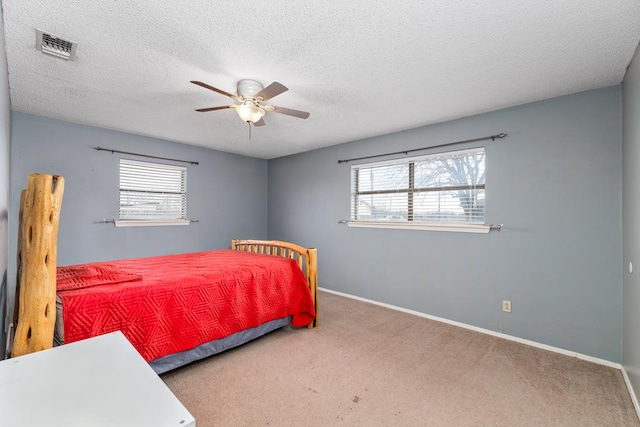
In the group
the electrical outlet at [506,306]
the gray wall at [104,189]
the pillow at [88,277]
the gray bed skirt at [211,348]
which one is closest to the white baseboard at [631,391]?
the electrical outlet at [506,306]

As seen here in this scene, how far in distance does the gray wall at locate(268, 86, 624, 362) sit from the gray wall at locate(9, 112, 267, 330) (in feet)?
8.72

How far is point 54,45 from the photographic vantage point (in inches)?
74.5

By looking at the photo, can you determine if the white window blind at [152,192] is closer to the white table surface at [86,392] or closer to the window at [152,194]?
the window at [152,194]

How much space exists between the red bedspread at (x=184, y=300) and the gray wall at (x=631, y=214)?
8.02ft

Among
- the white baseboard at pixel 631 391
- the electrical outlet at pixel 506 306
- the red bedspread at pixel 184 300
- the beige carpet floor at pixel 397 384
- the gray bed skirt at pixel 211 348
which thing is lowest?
the beige carpet floor at pixel 397 384

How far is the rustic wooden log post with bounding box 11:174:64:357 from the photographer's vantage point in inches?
47.7

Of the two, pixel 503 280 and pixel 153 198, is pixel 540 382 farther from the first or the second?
pixel 153 198

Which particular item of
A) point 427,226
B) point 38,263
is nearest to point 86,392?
point 38,263

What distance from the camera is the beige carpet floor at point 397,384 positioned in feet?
5.80

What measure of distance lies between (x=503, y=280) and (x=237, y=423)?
2.70 meters

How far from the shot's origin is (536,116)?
2.76 metres

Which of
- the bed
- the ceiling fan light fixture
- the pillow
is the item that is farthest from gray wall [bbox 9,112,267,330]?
the ceiling fan light fixture

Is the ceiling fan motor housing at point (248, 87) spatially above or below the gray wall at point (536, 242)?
above

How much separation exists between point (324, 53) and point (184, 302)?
6.75ft
